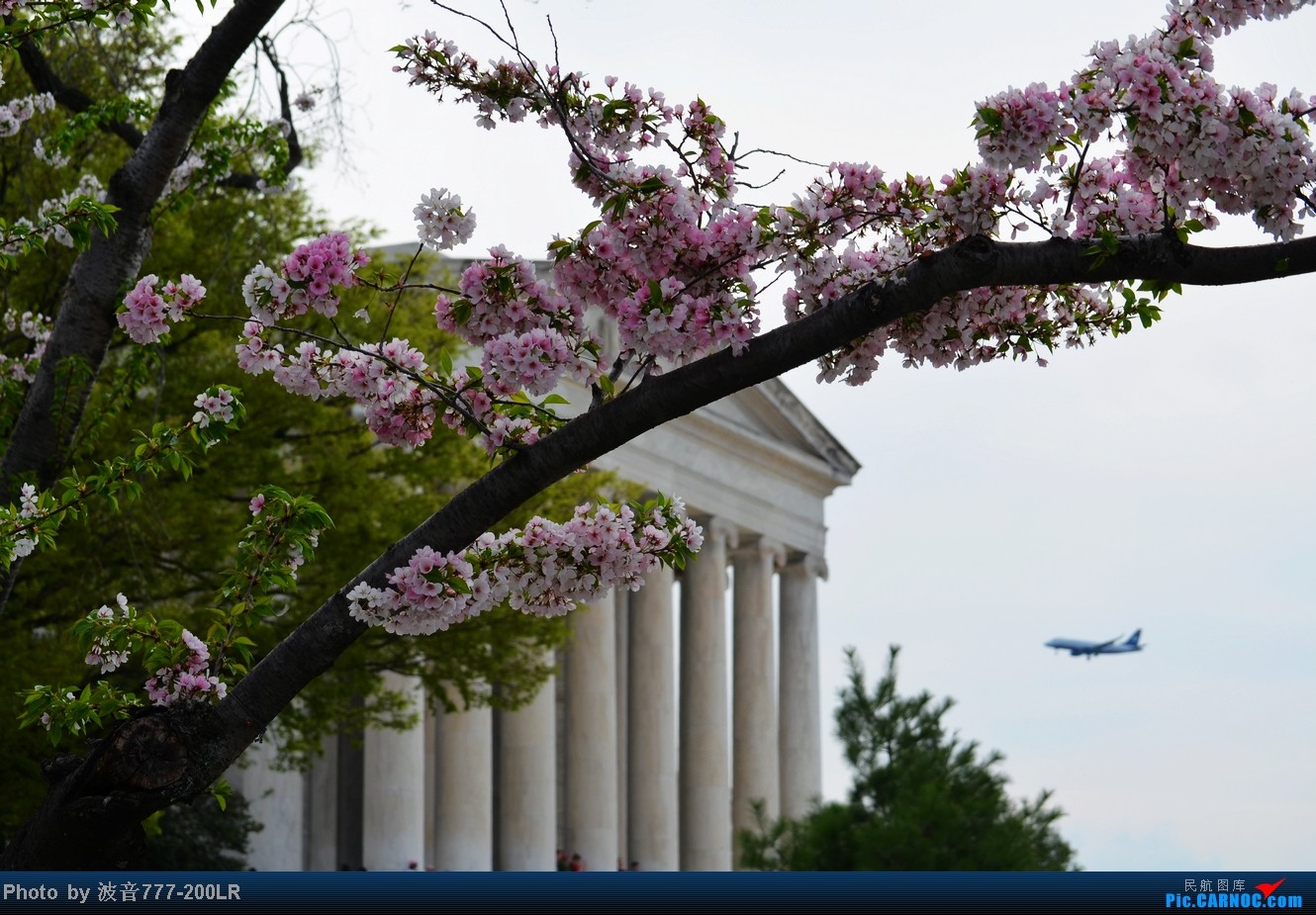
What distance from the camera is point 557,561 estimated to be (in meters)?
12.1

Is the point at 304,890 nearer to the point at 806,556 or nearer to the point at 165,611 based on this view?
the point at 165,611

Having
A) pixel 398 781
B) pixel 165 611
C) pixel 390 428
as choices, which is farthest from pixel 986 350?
pixel 398 781

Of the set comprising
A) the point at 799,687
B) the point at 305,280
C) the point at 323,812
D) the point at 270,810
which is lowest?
the point at 305,280

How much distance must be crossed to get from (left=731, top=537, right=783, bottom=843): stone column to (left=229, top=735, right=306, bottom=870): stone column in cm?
2503

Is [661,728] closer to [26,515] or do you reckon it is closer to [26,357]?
[26,357]

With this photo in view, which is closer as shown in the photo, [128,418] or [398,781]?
[128,418]

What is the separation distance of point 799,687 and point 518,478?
63428 mm

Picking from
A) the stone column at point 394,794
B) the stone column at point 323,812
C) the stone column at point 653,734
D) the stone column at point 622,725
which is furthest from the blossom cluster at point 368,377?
the stone column at point 622,725

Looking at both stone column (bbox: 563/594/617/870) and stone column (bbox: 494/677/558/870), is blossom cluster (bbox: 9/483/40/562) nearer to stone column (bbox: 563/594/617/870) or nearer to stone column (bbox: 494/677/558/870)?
stone column (bbox: 494/677/558/870)

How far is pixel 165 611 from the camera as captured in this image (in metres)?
32.2

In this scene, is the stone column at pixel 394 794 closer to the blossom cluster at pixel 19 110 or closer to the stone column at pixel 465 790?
the stone column at pixel 465 790

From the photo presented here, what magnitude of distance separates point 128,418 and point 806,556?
1758 inches

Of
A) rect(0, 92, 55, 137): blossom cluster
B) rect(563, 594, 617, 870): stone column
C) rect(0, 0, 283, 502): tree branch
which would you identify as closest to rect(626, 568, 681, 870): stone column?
rect(563, 594, 617, 870): stone column

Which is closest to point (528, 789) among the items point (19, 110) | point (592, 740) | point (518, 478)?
point (592, 740)
